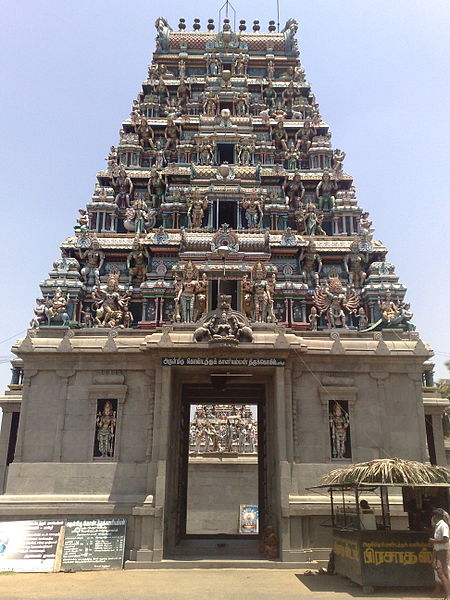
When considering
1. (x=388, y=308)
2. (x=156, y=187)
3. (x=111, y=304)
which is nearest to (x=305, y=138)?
(x=156, y=187)

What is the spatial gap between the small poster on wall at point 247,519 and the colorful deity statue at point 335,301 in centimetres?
1266

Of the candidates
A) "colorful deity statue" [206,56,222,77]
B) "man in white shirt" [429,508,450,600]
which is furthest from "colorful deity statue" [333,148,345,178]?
"man in white shirt" [429,508,450,600]

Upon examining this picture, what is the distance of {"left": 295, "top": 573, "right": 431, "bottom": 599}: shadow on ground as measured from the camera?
47.0 ft

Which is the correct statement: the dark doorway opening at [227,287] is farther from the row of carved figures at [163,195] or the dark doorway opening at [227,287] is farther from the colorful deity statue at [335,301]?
the row of carved figures at [163,195]

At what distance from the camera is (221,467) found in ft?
117

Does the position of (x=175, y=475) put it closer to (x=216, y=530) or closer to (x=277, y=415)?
(x=277, y=415)

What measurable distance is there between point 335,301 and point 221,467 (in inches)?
513

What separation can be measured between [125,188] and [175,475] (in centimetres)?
2434

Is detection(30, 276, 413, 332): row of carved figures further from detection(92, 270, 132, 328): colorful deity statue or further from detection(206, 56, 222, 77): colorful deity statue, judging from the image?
detection(206, 56, 222, 77): colorful deity statue

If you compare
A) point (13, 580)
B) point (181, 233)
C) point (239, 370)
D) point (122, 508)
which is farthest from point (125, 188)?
point (13, 580)

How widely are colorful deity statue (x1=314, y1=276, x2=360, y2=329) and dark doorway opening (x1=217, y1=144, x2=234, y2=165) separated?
13000 mm

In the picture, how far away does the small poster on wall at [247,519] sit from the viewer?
33812mm

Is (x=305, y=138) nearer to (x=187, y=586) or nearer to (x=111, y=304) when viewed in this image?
(x=111, y=304)

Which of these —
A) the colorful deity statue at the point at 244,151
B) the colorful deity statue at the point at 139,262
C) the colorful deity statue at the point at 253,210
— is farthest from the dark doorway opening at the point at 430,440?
the colorful deity statue at the point at 244,151
